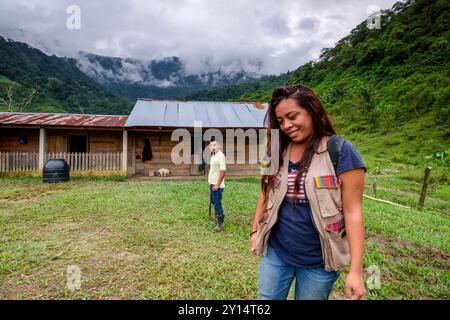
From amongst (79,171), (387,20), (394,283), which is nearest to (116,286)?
(394,283)

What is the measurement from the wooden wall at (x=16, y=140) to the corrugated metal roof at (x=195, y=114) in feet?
17.9

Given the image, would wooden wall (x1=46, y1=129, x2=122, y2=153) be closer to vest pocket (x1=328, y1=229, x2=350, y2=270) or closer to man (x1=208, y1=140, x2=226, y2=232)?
man (x1=208, y1=140, x2=226, y2=232)

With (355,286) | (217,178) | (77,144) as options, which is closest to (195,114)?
(77,144)

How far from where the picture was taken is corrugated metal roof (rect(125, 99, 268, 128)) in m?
13.1

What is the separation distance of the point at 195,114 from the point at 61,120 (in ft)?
23.1

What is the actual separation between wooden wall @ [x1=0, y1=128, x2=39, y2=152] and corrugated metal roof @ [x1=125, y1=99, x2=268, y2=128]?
5.46 metres

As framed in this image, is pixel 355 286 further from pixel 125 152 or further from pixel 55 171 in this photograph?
pixel 125 152

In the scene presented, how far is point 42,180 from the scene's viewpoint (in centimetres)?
1116

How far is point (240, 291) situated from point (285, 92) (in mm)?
2532

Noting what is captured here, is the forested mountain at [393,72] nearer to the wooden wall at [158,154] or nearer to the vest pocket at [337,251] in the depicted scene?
the wooden wall at [158,154]

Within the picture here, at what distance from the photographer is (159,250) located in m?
4.21

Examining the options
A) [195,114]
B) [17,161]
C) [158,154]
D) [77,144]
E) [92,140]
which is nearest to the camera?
[17,161]

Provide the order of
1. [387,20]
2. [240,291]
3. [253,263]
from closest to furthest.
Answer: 1. [240,291]
2. [253,263]
3. [387,20]

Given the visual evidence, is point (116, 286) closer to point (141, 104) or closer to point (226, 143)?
point (226, 143)
